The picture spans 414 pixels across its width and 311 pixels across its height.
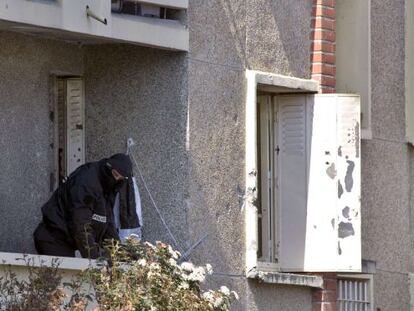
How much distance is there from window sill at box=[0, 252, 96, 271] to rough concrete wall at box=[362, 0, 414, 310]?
3.94 metres

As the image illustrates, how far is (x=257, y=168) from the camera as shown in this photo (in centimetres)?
1557

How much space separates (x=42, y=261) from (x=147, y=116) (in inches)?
87.6

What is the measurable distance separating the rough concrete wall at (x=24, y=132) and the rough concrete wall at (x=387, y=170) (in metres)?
3.31

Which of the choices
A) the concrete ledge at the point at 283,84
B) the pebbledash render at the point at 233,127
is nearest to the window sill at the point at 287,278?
the pebbledash render at the point at 233,127

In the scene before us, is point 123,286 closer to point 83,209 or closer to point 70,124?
point 83,209

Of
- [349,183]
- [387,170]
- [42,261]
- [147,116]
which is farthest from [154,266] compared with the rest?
[387,170]

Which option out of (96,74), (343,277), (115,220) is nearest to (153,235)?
(115,220)

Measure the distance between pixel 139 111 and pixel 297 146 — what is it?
1752 millimetres

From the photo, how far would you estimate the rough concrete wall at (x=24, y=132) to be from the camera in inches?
548

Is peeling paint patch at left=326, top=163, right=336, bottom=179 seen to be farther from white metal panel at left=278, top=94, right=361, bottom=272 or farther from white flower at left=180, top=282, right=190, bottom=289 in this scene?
white flower at left=180, top=282, right=190, bottom=289

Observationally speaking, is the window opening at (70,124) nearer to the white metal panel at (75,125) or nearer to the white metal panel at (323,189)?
the white metal panel at (75,125)

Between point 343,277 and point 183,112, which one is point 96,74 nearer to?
point 183,112

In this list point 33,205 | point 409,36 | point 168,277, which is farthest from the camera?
point 409,36

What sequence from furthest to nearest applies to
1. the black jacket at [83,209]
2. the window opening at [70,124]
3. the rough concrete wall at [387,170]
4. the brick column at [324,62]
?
the rough concrete wall at [387,170]
the brick column at [324,62]
the window opening at [70,124]
the black jacket at [83,209]
